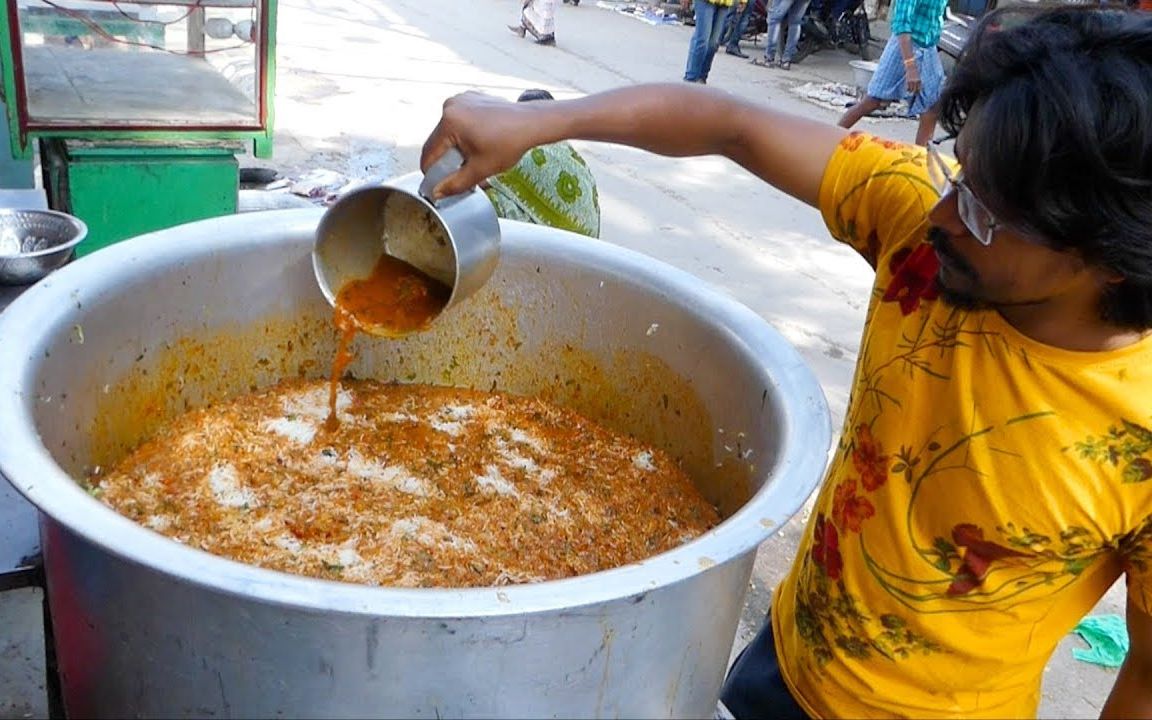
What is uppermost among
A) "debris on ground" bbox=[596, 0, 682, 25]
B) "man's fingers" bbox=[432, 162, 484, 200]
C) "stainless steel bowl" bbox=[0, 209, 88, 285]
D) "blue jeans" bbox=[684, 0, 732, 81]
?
"man's fingers" bbox=[432, 162, 484, 200]

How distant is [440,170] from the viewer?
4.49ft

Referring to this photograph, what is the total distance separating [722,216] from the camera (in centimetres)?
613

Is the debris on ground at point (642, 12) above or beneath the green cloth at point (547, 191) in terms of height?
beneath

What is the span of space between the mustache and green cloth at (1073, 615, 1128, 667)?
2.08 meters

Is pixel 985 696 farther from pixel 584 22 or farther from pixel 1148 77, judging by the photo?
pixel 584 22

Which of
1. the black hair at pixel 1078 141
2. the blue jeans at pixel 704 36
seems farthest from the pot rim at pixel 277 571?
the blue jeans at pixel 704 36

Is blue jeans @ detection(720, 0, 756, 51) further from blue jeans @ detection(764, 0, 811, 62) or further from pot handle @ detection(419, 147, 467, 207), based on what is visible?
pot handle @ detection(419, 147, 467, 207)

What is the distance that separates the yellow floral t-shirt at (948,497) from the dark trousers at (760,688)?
0.04 meters

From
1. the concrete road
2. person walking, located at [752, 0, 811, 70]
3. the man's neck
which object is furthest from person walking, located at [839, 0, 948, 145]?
the man's neck

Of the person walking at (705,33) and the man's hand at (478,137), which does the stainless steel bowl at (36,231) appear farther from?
the person walking at (705,33)

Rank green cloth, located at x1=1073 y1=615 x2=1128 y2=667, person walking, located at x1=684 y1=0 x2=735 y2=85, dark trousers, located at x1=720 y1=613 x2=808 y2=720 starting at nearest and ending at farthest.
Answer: dark trousers, located at x1=720 y1=613 x2=808 y2=720, green cloth, located at x1=1073 y1=615 x2=1128 y2=667, person walking, located at x1=684 y1=0 x2=735 y2=85

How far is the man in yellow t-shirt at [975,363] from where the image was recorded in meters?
1.01

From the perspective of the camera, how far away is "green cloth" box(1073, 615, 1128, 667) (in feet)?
9.07

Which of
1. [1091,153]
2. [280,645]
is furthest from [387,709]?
[1091,153]
